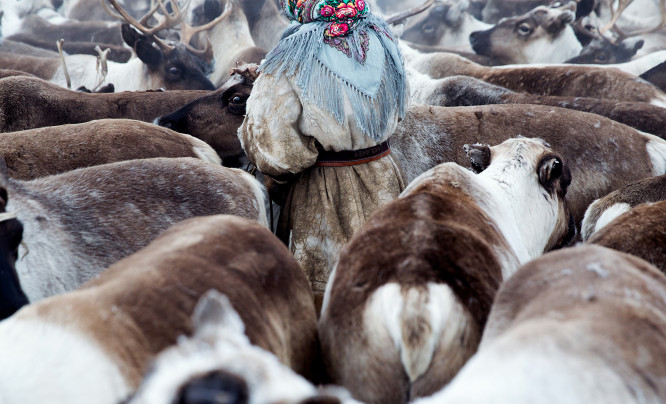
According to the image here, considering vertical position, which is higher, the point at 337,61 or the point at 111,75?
the point at 337,61

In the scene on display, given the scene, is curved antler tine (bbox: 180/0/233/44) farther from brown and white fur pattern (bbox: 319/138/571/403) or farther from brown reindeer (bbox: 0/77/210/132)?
brown and white fur pattern (bbox: 319/138/571/403)

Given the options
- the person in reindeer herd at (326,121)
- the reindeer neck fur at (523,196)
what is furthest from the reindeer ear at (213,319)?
the person in reindeer herd at (326,121)

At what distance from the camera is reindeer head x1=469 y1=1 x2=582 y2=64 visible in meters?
7.79

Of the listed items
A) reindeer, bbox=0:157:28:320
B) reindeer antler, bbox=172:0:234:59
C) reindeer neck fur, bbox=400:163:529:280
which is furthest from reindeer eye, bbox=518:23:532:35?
reindeer, bbox=0:157:28:320

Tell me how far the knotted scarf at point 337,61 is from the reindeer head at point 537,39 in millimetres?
5516

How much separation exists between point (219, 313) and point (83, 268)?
4.90 ft

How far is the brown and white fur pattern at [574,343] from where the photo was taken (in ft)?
3.99

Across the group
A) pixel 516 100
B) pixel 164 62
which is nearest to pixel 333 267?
pixel 516 100

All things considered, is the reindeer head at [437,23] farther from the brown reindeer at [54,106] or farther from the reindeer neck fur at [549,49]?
the brown reindeer at [54,106]

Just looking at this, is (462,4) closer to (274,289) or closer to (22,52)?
(22,52)

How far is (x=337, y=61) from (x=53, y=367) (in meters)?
1.91

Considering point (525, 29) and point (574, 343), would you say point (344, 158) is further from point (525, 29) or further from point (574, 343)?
point (525, 29)

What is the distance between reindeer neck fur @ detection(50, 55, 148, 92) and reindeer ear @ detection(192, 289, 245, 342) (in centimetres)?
585

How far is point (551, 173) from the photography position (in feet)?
9.73
